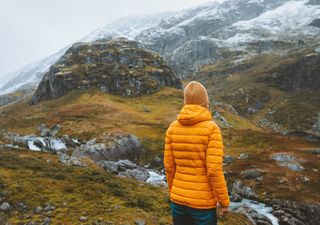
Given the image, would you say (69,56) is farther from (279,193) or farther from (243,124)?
(279,193)

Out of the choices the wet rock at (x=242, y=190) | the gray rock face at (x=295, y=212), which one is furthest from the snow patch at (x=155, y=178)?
the gray rock face at (x=295, y=212)

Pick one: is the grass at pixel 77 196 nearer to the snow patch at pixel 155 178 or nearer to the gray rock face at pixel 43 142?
the snow patch at pixel 155 178

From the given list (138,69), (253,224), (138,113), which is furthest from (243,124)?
(253,224)

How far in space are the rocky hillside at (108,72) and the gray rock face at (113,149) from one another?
70689 mm

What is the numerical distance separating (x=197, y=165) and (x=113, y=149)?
1843 inches

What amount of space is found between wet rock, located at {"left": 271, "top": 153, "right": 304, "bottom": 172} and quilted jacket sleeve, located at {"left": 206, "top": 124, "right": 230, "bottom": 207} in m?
44.0

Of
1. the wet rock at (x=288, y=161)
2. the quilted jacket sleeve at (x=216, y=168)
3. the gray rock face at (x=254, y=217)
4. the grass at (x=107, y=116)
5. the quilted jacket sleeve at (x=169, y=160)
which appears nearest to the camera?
the quilted jacket sleeve at (x=216, y=168)

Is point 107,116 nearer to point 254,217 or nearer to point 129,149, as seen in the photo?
point 129,149

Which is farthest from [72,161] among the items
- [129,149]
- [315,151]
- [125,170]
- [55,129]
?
[55,129]

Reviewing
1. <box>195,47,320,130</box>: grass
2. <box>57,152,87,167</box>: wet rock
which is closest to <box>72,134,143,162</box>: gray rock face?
<box>57,152,87,167</box>: wet rock

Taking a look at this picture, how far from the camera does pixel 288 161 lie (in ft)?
173

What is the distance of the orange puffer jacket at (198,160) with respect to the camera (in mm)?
9344

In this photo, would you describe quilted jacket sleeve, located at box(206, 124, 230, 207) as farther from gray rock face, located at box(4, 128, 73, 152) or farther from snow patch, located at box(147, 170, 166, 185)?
gray rock face, located at box(4, 128, 73, 152)

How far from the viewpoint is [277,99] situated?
163750 mm
